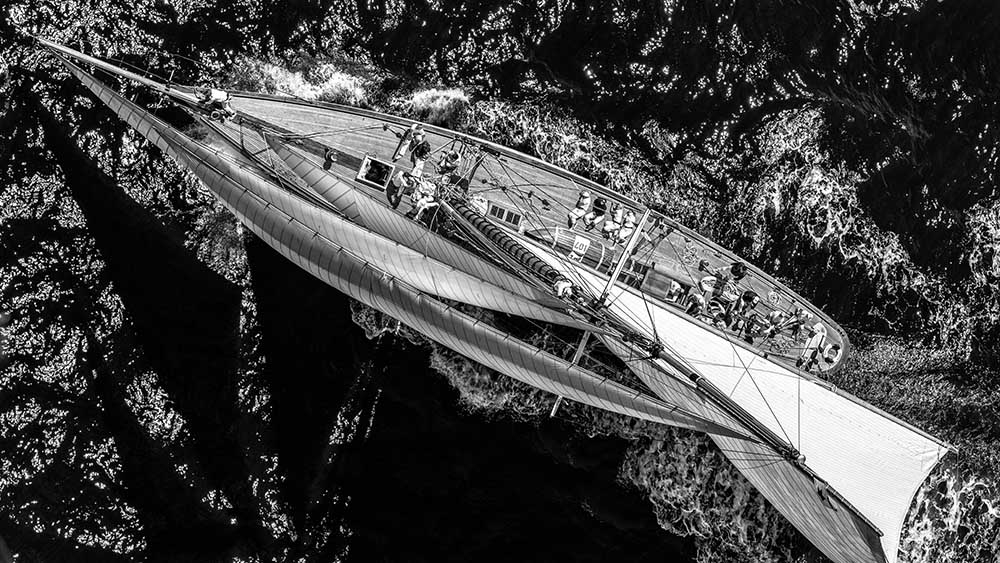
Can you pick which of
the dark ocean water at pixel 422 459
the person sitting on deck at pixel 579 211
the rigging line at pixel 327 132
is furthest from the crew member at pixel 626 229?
the rigging line at pixel 327 132

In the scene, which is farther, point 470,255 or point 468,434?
point 468,434

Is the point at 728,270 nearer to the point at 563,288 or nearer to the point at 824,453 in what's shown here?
the point at 824,453

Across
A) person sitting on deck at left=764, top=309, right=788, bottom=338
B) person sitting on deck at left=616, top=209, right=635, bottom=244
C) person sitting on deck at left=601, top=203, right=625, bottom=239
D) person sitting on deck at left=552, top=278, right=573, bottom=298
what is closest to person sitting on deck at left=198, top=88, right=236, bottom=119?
person sitting on deck at left=552, top=278, right=573, bottom=298

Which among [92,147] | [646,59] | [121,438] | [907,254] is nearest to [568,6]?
[646,59]

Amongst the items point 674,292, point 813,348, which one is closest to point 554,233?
point 674,292

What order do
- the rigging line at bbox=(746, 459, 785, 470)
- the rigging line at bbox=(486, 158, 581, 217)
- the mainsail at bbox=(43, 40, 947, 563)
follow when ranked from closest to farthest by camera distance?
1. the mainsail at bbox=(43, 40, 947, 563)
2. the rigging line at bbox=(746, 459, 785, 470)
3. the rigging line at bbox=(486, 158, 581, 217)

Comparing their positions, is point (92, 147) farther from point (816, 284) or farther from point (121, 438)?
point (816, 284)

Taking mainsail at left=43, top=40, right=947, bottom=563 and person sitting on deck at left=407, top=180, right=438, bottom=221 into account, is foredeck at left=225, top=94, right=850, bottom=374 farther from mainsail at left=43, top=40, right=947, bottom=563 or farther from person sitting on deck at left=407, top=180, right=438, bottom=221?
mainsail at left=43, top=40, right=947, bottom=563
